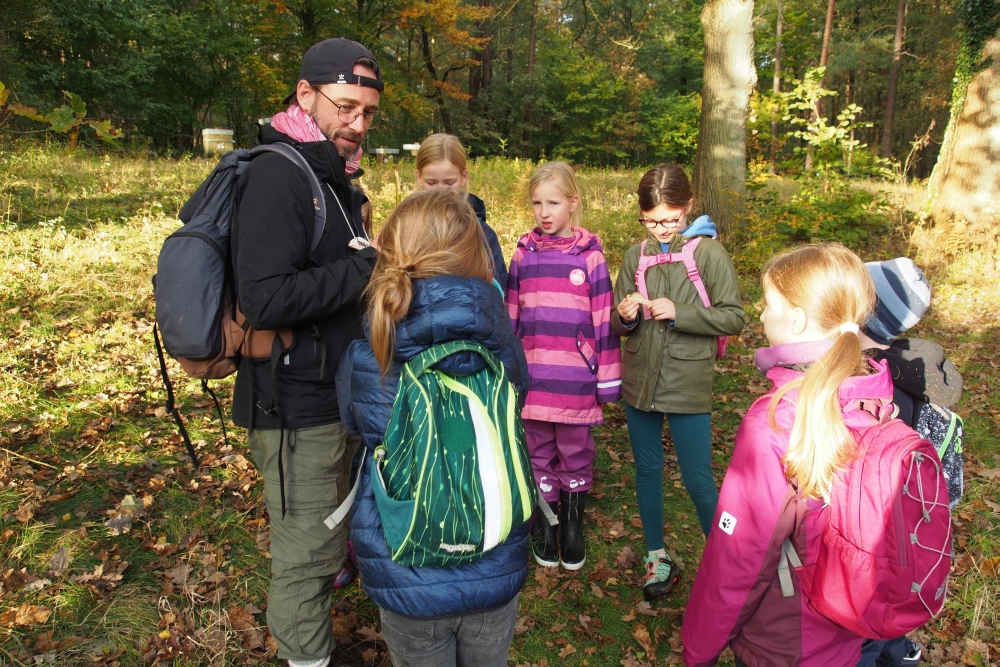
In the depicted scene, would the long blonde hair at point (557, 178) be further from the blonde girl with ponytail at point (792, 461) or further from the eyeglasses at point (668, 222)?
the blonde girl with ponytail at point (792, 461)

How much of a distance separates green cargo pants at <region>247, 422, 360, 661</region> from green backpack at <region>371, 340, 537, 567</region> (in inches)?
26.4

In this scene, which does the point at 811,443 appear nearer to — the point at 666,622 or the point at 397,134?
the point at 666,622

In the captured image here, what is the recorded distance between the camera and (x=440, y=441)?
168 cm

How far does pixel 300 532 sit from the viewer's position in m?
2.32

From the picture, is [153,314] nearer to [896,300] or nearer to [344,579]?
[344,579]

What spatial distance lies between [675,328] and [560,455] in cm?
103

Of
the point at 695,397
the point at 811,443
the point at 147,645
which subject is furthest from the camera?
the point at 695,397

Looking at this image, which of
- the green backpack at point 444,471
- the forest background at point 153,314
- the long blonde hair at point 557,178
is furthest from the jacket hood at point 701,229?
the forest background at point 153,314

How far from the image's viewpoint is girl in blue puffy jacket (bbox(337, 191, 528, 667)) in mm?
1758

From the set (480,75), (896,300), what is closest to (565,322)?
(896,300)

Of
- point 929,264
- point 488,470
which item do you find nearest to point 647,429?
point 488,470

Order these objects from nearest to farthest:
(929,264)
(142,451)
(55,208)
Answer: (142,451) < (55,208) < (929,264)

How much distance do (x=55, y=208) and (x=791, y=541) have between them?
826cm

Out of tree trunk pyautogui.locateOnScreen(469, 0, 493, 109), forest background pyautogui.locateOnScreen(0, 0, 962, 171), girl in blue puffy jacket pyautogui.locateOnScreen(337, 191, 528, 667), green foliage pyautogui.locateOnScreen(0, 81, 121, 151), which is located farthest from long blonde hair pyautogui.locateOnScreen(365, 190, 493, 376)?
tree trunk pyautogui.locateOnScreen(469, 0, 493, 109)
